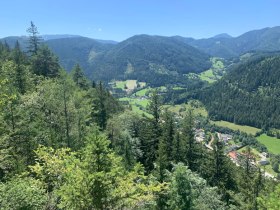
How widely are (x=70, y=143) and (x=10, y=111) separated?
46.1 feet

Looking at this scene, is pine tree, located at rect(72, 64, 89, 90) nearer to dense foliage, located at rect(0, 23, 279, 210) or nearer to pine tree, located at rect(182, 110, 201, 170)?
dense foliage, located at rect(0, 23, 279, 210)

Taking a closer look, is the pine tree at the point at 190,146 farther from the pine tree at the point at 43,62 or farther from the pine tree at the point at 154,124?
the pine tree at the point at 43,62

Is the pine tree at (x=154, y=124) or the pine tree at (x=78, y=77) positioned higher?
the pine tree at (x=78, y=77)

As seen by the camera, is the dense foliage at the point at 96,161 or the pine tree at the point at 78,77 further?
the pine tree at the point at 78,77

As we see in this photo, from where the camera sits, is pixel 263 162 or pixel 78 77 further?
pixel 263 162

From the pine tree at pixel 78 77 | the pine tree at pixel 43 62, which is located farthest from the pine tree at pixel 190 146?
the pine tree at pixel 78 77

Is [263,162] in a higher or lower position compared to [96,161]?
lower

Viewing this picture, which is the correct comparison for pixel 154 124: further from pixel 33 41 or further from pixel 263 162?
pixel 263 162

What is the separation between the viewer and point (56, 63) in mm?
81500

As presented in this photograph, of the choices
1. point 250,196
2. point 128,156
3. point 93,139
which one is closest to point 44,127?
point 128,156

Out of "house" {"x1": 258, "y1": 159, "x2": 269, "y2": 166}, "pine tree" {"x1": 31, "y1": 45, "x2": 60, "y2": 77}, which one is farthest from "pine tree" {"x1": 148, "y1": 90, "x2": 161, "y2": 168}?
"house" {"x1": 258, "y1": 159, "x2": 269, "y2": 166}

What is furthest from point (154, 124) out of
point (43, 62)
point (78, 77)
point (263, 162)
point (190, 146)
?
point (263, 162)

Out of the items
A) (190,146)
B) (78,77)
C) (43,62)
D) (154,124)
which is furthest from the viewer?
(78,77)

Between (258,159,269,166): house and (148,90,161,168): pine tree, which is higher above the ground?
(148,90,161,168): pine tree
